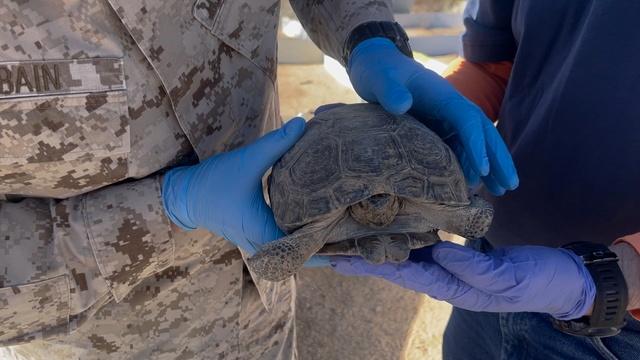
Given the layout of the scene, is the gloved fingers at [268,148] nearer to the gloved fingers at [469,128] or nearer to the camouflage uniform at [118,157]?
the camouflage uniform at [118,157]

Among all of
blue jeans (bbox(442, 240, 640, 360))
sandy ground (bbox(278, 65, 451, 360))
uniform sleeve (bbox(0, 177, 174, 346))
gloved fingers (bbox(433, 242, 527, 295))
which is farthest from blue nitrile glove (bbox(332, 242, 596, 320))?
sandy ground (bbox(278, 65, 451, 360))

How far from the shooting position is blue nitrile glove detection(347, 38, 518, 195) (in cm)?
168

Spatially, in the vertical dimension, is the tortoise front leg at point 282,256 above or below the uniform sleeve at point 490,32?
below

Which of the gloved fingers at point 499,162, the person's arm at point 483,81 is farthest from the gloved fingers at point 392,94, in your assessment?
the person's arm at point 483,81

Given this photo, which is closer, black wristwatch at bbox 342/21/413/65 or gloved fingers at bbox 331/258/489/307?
gloved fingers at bbox 331/258/489/307

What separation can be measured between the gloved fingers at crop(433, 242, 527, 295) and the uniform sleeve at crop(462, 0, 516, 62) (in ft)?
3.00

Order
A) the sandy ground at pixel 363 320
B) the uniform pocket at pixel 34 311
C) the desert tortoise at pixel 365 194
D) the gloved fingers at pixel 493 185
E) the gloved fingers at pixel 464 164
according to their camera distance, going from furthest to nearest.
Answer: the sandy ground at pixel 363 320 < the gloved fingers at pixel 464 164 < the gloved fingers at pixel 493 185 < the desert tortoise at pixel 365 194 < the uniform pocket at pixel 34 311

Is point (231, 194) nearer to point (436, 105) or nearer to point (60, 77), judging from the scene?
point (60, 77)

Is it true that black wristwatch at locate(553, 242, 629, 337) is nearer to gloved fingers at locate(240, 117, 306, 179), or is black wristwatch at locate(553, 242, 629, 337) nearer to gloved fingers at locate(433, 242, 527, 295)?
gloved fingers at locate(433, 242, 527, 295)

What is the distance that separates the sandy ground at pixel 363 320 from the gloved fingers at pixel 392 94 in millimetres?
1917

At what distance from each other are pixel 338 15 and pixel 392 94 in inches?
17.6

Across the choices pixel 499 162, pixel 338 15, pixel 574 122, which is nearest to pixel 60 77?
pixel 338 15

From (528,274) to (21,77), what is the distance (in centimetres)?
147

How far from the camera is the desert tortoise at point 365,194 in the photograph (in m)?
1.61
